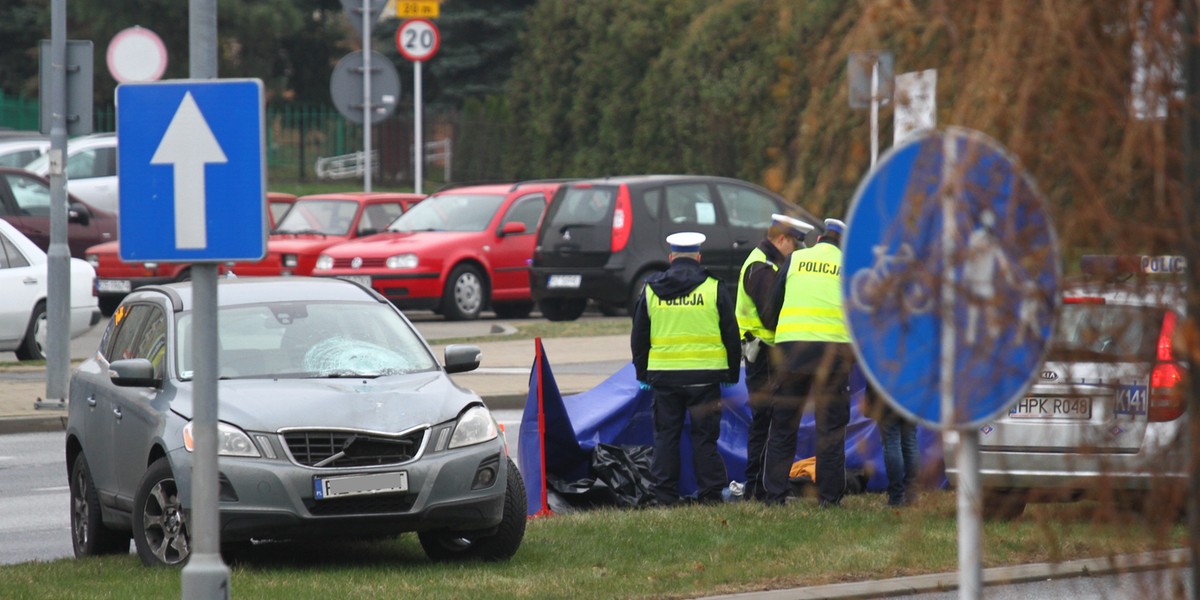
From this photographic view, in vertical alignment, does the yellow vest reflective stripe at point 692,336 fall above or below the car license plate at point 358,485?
above

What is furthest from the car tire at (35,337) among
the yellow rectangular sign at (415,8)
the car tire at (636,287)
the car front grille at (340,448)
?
the yellow rectangular sign at (415,8)

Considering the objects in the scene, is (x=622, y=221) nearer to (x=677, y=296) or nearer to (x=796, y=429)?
(x=677, y=296)

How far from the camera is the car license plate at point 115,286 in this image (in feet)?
80.0

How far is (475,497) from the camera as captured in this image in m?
8.75

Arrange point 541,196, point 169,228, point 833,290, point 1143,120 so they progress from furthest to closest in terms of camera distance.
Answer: point 541,196, point 833,290, point 169,228, point 1143,120

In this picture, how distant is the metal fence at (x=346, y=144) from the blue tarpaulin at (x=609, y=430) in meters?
35.2

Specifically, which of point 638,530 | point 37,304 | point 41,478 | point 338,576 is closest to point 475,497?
point 338,576

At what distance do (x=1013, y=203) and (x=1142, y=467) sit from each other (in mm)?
581

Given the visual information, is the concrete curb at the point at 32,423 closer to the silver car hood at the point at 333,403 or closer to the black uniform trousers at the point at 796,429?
the silver car hood at the point at 333,403

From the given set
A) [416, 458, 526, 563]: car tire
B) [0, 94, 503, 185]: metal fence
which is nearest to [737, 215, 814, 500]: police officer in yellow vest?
[416, 458, 526, 563]: car tire

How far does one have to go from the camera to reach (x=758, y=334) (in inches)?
440

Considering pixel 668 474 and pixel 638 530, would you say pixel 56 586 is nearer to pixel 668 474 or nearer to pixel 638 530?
pixel 638 530

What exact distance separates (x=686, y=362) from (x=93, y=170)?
21613 millimetres

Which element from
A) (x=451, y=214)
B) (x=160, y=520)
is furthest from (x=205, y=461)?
(x=451, y=214)
